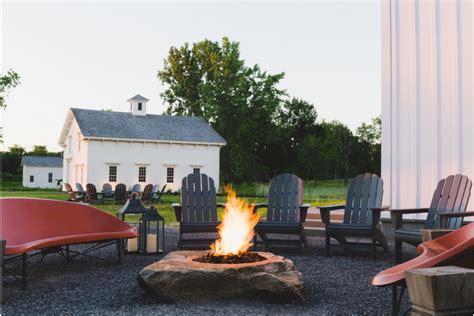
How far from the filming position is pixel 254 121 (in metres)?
31.8

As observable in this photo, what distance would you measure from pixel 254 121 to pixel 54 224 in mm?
26989

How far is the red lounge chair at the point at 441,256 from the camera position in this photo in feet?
7.64

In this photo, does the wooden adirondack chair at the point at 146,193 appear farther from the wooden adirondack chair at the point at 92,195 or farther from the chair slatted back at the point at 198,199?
the chair slatted back at the point at 198,199

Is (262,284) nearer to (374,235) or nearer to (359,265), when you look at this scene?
(359,265)

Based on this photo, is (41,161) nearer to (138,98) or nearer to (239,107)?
(138,98)

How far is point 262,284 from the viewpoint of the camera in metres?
3.71

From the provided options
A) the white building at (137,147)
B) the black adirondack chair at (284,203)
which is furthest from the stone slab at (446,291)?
the white building at (137,147)

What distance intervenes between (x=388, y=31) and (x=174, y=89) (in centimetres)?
2921

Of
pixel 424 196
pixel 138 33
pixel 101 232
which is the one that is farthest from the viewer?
pixel 138 33

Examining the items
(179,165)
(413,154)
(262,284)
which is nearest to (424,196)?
(413,154)

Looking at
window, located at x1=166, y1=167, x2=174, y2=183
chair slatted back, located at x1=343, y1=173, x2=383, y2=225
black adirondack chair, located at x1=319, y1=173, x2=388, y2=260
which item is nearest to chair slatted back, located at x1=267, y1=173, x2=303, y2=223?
black adirondack chair, located at x1=319, y1=173, x2=388, y2=260

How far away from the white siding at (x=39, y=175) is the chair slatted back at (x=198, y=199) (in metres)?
40.4

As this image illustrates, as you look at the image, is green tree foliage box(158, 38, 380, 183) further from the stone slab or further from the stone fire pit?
the stone slab

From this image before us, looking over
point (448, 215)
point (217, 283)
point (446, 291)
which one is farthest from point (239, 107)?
point (446, 291)
